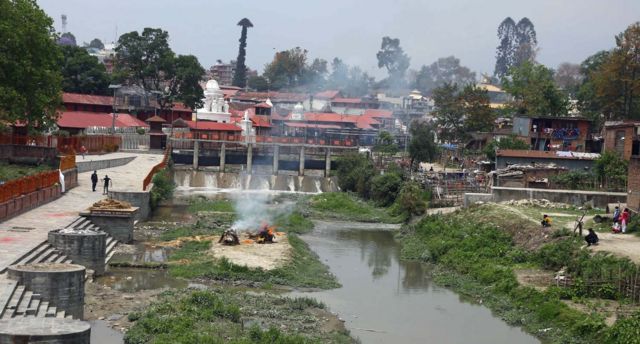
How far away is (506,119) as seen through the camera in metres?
80.3

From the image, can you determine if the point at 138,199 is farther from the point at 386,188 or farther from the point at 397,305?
the point at 386,188

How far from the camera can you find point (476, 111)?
75000 millimetres

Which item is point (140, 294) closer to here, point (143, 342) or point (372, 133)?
point (143, 342)

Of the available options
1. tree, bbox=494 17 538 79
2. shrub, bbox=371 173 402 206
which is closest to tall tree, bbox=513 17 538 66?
tree, bbox=494 17 538 79

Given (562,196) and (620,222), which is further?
(562,196)

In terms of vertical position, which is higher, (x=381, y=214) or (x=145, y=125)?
(x=145, y=125)

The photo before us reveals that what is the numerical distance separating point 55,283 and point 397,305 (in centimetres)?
1086

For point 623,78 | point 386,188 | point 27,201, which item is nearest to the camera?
point 27,201

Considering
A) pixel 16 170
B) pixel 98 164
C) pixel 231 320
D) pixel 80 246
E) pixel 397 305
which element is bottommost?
pixel 397 305

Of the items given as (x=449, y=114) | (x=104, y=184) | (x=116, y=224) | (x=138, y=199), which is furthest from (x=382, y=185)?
(x=116, y=224)

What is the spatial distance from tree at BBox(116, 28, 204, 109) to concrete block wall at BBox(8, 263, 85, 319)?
59.4 m

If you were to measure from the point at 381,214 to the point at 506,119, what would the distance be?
33600mm

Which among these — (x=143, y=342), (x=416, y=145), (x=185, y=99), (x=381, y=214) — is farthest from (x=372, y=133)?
(x=143, y=342)

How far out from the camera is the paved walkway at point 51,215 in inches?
1001
